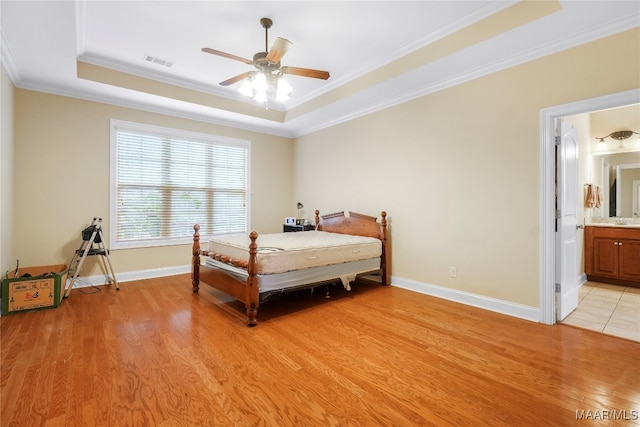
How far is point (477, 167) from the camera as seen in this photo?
334cm

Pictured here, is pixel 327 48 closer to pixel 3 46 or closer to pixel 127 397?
pixel 3 46

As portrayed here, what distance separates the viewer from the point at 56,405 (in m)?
1.66

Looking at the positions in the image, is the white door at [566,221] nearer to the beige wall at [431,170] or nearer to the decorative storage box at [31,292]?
the beige wall at [431,170]

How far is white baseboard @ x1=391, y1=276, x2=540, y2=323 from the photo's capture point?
9.68 feet

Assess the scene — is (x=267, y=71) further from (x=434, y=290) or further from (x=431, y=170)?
(x=434, y=290)

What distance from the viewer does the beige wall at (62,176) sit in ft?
12.1

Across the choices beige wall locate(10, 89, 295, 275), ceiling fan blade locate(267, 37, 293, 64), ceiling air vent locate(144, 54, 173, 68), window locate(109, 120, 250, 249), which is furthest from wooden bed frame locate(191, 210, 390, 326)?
ceiling air vent locate(144, 54, 173, 68)

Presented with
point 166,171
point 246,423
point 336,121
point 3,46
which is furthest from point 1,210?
point 336,121

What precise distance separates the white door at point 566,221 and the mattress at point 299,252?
1993mm

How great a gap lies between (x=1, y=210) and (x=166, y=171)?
79.5 inches

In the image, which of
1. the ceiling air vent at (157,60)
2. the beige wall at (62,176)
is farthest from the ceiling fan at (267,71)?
the beige wall at (62,176)

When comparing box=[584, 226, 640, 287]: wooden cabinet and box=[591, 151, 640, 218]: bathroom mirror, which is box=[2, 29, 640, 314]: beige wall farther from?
box=[591, 151, 640, 218]: bathroom mirror

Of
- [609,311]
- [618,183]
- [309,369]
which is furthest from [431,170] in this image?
[618,183]

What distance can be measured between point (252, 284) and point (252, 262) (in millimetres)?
217
